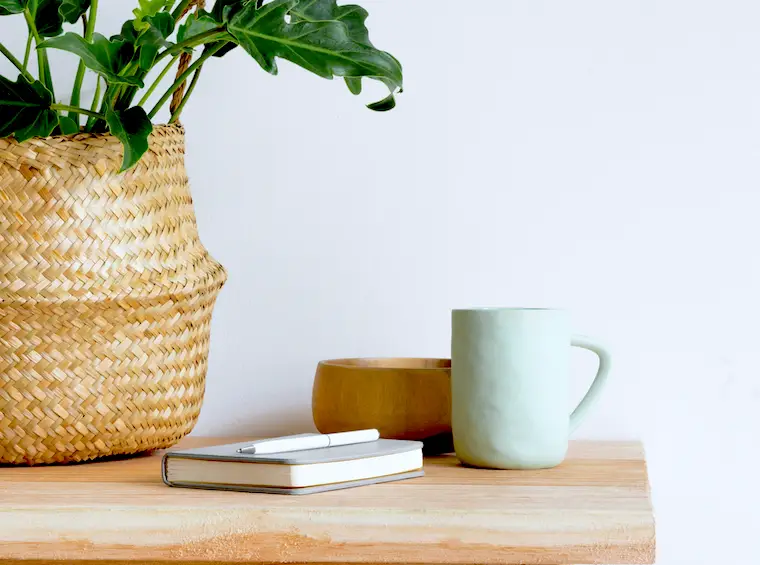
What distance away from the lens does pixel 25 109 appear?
0.85m

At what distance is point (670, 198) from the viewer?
3.59 feet

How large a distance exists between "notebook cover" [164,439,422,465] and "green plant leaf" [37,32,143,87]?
320 mm

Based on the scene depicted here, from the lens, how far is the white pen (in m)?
0.75

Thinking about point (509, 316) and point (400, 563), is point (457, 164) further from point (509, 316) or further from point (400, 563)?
point (400, 563)

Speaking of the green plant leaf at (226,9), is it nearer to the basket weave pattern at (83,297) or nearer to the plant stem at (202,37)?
the plant stem at (202,37)

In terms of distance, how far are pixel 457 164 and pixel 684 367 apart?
365mm

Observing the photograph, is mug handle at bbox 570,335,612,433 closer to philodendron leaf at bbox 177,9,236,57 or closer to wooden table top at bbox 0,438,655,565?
wooden table top at bbox 0,438,655,565

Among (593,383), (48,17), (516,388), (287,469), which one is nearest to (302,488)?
(287,469)

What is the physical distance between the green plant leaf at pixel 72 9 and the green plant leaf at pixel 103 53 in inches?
5.6

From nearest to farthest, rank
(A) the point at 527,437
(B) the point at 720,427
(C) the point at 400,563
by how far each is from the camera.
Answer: (C) the point at 400,563, (A) the point at 527,437, (B) the point at 720,427

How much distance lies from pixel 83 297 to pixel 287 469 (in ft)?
0.88

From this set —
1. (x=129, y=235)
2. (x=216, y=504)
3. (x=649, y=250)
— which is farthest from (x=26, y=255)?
(x=649, y=250)

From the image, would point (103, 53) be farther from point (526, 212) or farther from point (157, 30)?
point (526, 212)

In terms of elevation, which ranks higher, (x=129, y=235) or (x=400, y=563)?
(x=129, y=235)
